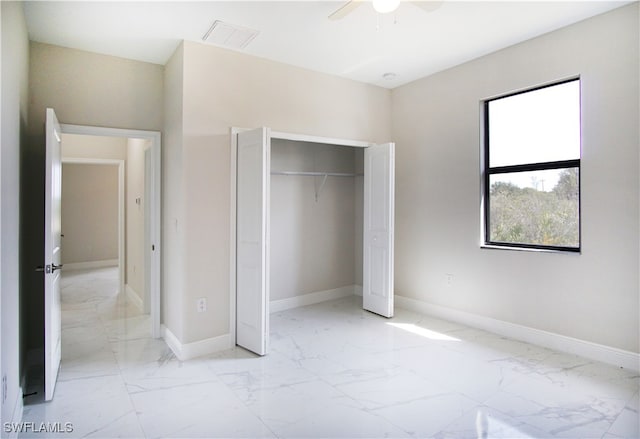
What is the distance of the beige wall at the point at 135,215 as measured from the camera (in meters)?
4.87

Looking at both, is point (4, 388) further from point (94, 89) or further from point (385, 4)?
point (385, 4)

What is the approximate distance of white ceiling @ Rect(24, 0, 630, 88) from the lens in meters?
2.86

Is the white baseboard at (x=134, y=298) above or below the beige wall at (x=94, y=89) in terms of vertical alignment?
below

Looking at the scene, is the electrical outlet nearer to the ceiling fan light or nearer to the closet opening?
the closet opening

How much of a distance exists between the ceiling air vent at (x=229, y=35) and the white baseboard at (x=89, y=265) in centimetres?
684

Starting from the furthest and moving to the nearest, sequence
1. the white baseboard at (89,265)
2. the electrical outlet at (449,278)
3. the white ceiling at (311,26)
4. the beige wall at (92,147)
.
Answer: the white baseboard at (89,265)
the beige wall at (92,147)
the electrical outlet at (449,278)
the white ceiling at (311,26)

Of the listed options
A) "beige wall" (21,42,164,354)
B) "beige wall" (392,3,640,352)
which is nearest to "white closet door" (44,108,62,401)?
"beige wall" (21,42,164,354)

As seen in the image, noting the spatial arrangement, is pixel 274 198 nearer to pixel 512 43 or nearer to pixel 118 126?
pixel 118 126

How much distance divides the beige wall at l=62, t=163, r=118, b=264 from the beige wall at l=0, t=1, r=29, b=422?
6.50 meters

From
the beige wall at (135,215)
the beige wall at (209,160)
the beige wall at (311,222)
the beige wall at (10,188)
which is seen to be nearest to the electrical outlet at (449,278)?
→ the beige wall at (311,222)

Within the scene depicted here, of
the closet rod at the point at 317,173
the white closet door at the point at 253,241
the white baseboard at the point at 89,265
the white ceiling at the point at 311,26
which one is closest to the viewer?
the white ceiling at the point at 311,26

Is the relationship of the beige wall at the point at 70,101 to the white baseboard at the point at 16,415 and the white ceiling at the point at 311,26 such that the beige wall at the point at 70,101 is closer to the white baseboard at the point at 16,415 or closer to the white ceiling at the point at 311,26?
the white ceiling at the point at 311,26

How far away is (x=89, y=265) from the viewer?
8.42m

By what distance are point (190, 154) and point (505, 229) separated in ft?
10.1
